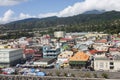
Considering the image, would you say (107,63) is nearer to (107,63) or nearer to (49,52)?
(107,63)

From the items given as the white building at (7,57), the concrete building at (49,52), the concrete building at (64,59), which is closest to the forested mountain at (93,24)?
the concrete building at (49,52)

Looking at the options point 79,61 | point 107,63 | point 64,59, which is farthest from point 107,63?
point 64,59

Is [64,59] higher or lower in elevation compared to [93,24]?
lower

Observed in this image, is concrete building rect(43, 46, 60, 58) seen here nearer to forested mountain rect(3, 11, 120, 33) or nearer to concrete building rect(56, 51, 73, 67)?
concrete building rect(56, 51, 73, 67)

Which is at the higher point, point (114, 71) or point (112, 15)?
point (112, 15)

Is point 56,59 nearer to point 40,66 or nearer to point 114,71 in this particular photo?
point 40,66

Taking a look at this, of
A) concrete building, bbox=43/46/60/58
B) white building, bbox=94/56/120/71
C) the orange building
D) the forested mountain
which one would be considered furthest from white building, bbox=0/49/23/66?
the forested mountain

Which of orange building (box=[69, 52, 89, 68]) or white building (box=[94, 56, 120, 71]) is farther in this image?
orange building (box=[69, 52, 89, 68])

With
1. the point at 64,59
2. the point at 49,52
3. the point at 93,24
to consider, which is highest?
the point at 93,24

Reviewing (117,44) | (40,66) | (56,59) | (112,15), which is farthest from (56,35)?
(112,15)

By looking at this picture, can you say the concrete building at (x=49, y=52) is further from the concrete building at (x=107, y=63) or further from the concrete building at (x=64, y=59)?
the concrete building at (x=107, y=63)

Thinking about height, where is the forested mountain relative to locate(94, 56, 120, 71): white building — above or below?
above

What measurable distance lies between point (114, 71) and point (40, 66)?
35.6 feet

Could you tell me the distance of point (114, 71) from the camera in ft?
109
